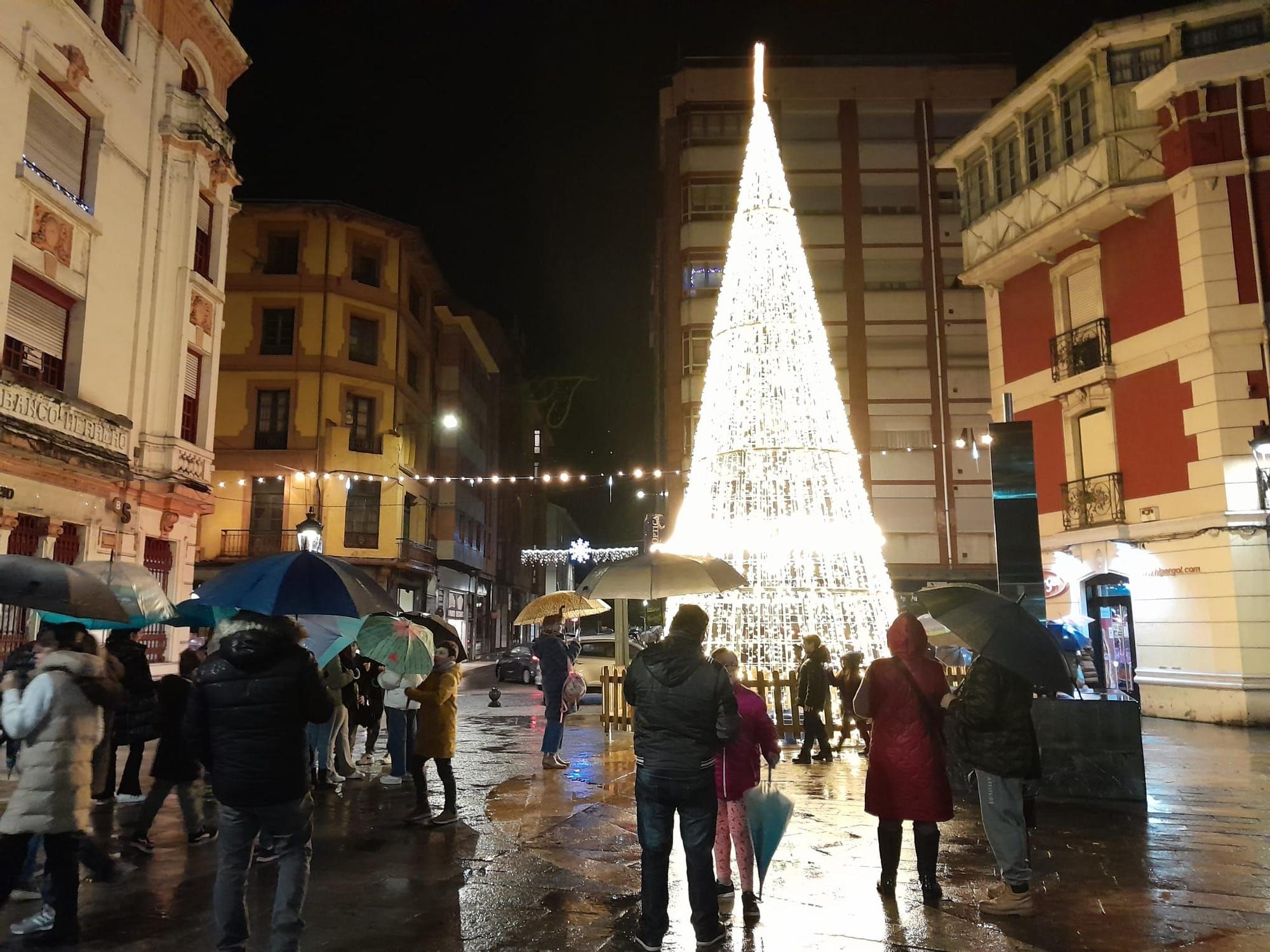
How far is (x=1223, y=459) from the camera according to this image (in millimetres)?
15859

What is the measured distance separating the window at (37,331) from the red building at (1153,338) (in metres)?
17.6

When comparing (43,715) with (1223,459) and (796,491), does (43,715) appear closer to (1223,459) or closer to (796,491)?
(796,491)

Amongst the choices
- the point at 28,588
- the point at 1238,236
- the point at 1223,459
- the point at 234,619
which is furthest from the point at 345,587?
the point at 1238,236

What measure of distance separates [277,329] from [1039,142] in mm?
24930

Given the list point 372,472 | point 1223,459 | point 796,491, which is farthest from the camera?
point 372,472

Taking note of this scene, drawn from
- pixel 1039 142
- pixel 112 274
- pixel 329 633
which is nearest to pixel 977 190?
pixel 1039 142

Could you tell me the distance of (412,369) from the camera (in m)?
36.9

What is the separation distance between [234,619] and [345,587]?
152cm

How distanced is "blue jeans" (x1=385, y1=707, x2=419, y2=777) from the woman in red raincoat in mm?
5499

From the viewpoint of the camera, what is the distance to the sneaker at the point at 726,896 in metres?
5.48

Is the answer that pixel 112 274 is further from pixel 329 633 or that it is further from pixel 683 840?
pixel 683 840

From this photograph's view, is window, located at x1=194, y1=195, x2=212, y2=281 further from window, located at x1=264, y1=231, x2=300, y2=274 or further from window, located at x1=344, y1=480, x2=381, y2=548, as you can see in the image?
window, located at x1=344, y1=480, x2=381, y2=548

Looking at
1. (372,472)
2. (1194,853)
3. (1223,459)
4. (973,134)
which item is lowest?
(1194,853)

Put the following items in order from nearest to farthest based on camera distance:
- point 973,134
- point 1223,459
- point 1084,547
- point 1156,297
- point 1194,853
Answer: point 1194,853
point 1223,459
point 1156,297
point 1084,547
point 973,134
